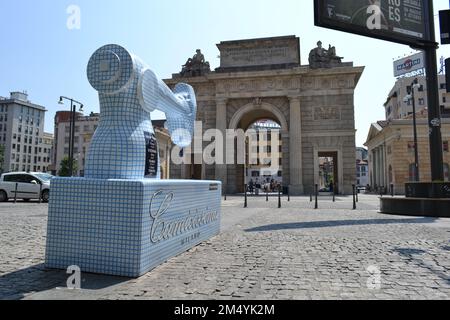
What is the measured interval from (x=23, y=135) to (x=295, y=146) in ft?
305

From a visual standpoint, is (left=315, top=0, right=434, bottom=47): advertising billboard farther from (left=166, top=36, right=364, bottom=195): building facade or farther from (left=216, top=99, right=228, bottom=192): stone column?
(left=216, top=99, right=228, bottom=192): stone column

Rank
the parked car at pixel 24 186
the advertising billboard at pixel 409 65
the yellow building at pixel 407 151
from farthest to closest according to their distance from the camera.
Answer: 1. the advertising billboard at pixel 409 65
2. the yellow building at pixel 407 151
3. the parked car at pixel 24 186

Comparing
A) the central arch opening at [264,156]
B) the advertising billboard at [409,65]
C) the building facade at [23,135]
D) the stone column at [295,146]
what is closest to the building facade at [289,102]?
the stone column at [295,146]

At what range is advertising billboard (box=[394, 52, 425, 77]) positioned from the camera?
2709 inches

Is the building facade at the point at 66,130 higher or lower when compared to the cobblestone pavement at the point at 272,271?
higher

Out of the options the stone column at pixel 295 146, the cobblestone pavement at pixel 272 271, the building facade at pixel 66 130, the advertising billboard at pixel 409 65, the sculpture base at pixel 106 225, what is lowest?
the cobblestone pavement at pixel 272 271

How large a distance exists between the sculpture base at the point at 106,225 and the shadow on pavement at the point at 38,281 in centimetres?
16

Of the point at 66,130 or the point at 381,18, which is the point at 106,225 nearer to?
the point at 381,18

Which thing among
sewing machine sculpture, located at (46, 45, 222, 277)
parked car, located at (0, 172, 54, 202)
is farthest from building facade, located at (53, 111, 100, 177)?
sewing machine sculpture, located at (46, 45, 222, 277)

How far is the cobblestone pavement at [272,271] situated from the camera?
3830 mm

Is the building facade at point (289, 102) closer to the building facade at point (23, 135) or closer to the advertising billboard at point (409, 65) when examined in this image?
the advertising billboard at point (409, 65)

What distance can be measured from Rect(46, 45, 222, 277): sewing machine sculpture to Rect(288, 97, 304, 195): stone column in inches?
1120

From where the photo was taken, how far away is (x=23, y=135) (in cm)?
9950
